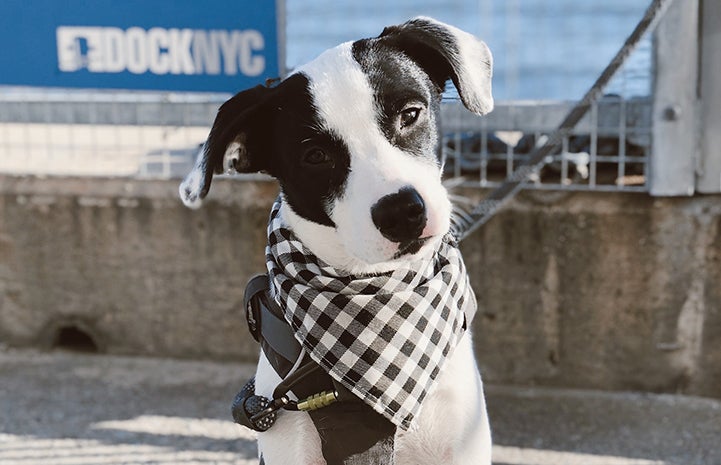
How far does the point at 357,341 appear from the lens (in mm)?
2066

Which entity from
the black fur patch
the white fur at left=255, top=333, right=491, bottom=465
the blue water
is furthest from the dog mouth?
the blue water

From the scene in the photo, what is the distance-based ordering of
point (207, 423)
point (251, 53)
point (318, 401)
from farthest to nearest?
point (251, 53) → point (207, 423) → point (318, 401)

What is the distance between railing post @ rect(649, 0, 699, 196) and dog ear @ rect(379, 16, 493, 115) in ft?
5.67

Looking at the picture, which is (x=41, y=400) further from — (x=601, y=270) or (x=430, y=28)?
(x=430, y=28)

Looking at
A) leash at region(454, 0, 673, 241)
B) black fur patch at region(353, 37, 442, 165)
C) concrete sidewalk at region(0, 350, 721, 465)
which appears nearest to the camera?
black fur patch at region(353, 37, 442, 165)

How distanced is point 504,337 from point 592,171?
0.79 meters

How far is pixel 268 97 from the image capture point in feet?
6.62

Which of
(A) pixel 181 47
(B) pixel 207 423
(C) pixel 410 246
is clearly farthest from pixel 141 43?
(C) pixel 410 246

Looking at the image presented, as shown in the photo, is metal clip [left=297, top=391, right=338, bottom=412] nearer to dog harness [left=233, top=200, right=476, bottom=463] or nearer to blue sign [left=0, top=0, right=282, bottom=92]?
dog harness [left=233, top=200, right=476, bottom=463]

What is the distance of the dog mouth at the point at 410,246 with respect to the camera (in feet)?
6.04

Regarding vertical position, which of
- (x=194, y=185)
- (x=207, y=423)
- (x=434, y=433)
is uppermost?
(x=194, y=185)

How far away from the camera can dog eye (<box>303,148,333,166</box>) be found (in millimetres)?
1906

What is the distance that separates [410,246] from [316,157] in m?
0.28

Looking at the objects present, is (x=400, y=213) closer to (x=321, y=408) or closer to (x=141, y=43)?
(x=321, y=408)
